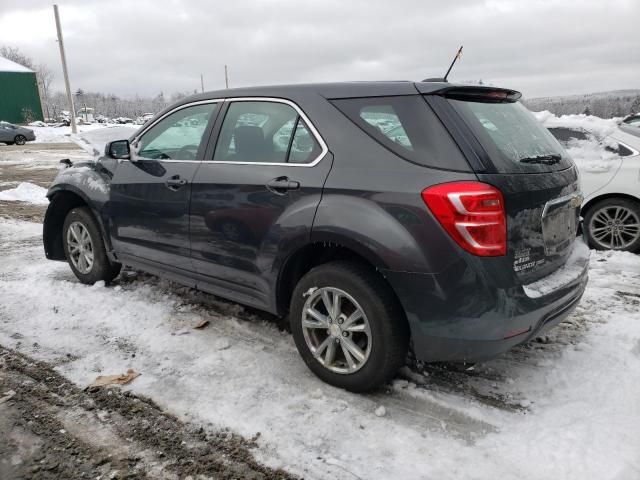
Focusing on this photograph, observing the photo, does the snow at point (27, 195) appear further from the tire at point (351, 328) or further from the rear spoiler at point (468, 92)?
the rear spoiler at point (468, 92)

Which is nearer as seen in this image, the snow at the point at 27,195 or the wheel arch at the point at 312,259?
the wheel arch at the point at 312,259

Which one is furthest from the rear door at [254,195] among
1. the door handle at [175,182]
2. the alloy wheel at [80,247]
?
the alloy wheel at [80,247]

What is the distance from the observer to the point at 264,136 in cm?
334

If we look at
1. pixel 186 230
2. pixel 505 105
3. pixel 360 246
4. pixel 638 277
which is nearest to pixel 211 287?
pixel 186 230

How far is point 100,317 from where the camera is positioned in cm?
410

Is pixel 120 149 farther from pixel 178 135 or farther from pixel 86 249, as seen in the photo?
pixel 86 249

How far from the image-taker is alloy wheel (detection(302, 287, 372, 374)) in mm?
2873

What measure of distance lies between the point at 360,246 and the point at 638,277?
12.0ft

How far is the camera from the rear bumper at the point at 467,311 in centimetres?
250

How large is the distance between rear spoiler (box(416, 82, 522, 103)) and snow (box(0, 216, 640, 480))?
1.69 meters

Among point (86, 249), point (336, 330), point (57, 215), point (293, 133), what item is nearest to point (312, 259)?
point (336, 330)

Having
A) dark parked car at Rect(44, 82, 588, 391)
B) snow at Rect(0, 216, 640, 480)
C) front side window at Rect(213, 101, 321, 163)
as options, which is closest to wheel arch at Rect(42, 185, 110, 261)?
snow at Rect(0, 216, 640, 480)

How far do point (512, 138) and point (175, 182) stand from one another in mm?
2335

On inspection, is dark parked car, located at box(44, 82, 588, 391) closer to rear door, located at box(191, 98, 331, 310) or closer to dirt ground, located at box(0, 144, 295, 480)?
rear door, located at box(191, 98, 331, 310)
